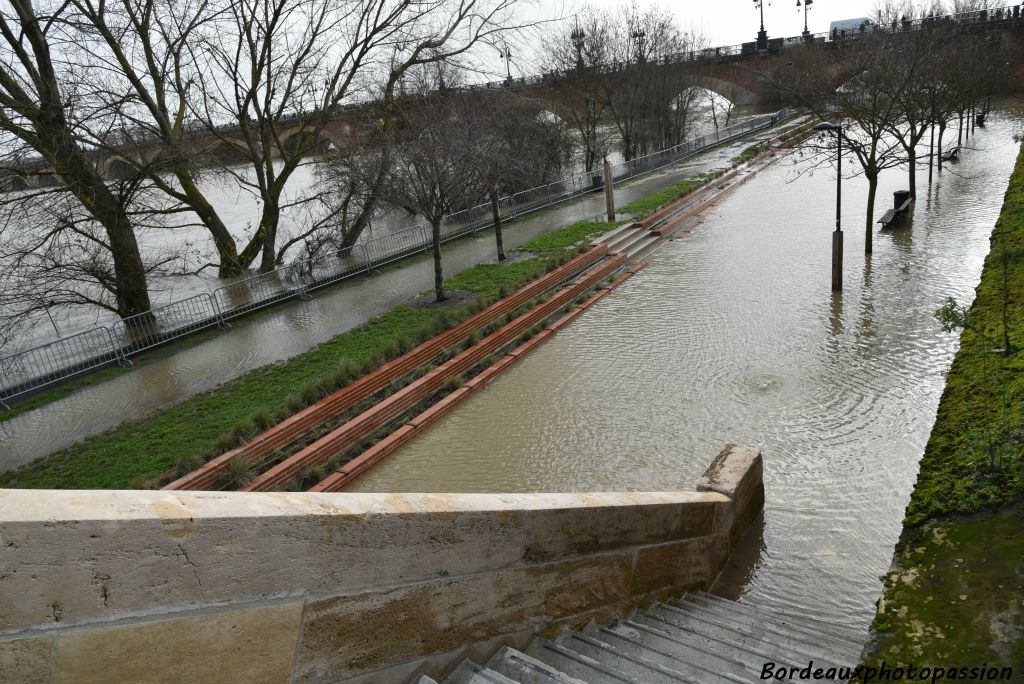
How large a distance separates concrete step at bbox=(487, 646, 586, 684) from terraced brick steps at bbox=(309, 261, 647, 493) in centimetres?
618

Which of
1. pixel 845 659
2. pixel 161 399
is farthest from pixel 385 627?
pixel 161 399

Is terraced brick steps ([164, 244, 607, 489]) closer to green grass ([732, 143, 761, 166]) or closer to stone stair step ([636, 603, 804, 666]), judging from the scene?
stone stair step ([636, 603, 804, 666])

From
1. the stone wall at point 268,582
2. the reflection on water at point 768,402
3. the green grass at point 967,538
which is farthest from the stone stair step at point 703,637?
the reflection on water at point 768,402

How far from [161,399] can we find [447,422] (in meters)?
4.94

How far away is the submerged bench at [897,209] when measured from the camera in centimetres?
1975

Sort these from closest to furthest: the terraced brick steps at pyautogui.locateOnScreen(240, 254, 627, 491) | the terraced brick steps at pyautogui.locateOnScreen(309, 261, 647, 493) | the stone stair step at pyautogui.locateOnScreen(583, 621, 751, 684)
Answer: the stone stair step at pyautogui.locateOnScreen(583, 621, 751, 684), the terraced brick steps at pyautogui.locateOnScreen(240, 254, 627, 491), the terraced brick steps at pyautogui.locateOnScreen(309, 261, 647, 493)

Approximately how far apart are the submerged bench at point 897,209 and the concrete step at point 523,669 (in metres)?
19.3

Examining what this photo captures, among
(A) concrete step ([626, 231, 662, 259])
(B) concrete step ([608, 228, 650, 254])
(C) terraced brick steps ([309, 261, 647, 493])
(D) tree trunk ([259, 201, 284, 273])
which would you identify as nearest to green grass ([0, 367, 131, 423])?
(C) terraced brick steps ([309, 261, 647, 493])

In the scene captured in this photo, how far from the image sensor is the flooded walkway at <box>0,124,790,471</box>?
11.6 m

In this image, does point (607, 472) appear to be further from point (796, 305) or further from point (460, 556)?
point (796, 305)

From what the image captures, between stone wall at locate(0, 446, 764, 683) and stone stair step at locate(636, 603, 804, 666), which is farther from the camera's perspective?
stone stair step at locate(636, 603, 804, 666)

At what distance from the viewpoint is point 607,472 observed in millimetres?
9281

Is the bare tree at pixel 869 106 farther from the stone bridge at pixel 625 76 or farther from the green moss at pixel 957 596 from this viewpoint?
the green moss at pixel 957 596

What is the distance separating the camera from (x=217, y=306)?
16.4 meters
